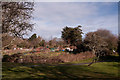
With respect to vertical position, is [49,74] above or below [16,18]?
below

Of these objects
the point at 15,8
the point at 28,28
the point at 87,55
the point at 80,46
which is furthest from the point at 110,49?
the point at 15,8

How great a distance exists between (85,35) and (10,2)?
16096mm

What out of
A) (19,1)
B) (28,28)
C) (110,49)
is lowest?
(110,49)

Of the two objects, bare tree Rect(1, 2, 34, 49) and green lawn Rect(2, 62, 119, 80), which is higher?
bare tree Rect(1, 2, 34, 49)

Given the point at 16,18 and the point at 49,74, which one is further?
the point at 49,74

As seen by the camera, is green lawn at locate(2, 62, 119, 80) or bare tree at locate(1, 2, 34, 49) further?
green lawn at locate(2, 62, 119, 80)

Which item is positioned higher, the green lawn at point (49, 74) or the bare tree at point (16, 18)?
the bare tree at point (16, 18)

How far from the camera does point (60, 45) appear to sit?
29656mm

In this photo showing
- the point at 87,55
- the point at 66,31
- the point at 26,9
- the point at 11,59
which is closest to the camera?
the point at 26,9

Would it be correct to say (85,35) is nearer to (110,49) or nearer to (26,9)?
(110,49)

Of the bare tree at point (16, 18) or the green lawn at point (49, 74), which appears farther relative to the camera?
the green lawn at point (49, 74)

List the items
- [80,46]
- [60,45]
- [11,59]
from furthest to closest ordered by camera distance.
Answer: [60,45]
[80,46]
[11,59]

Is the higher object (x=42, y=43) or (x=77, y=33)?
(x=77, y=33)

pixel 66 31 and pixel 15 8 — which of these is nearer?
pixel 15 8
